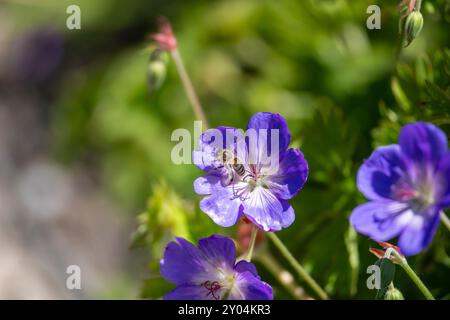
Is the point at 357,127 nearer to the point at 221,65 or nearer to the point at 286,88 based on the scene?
the point at 286,88

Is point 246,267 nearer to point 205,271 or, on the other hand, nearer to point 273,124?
point 205,271

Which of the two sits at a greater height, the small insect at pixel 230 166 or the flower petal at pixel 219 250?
the small insect at pixel 230 166

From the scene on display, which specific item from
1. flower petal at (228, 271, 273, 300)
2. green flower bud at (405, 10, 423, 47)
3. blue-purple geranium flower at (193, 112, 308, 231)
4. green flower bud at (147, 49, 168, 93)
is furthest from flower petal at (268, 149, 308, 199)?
green flower bud at (147, 49, 168, 93)

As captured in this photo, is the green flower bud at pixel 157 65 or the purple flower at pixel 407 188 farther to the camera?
the green flower bud at pixel 157 65

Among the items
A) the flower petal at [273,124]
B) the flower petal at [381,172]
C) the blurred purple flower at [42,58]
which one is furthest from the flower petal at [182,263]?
the blurred purple flower at [42,58]

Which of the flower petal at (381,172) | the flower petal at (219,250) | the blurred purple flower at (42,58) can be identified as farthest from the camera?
the blurred purple flower at (42,58)

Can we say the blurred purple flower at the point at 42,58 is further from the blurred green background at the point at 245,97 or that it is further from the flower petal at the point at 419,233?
the flower petal at the point at 419,233

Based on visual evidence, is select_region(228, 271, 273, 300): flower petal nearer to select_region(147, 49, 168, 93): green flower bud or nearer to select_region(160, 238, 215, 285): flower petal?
select_region(160, 238, 215, 285): flower petal
